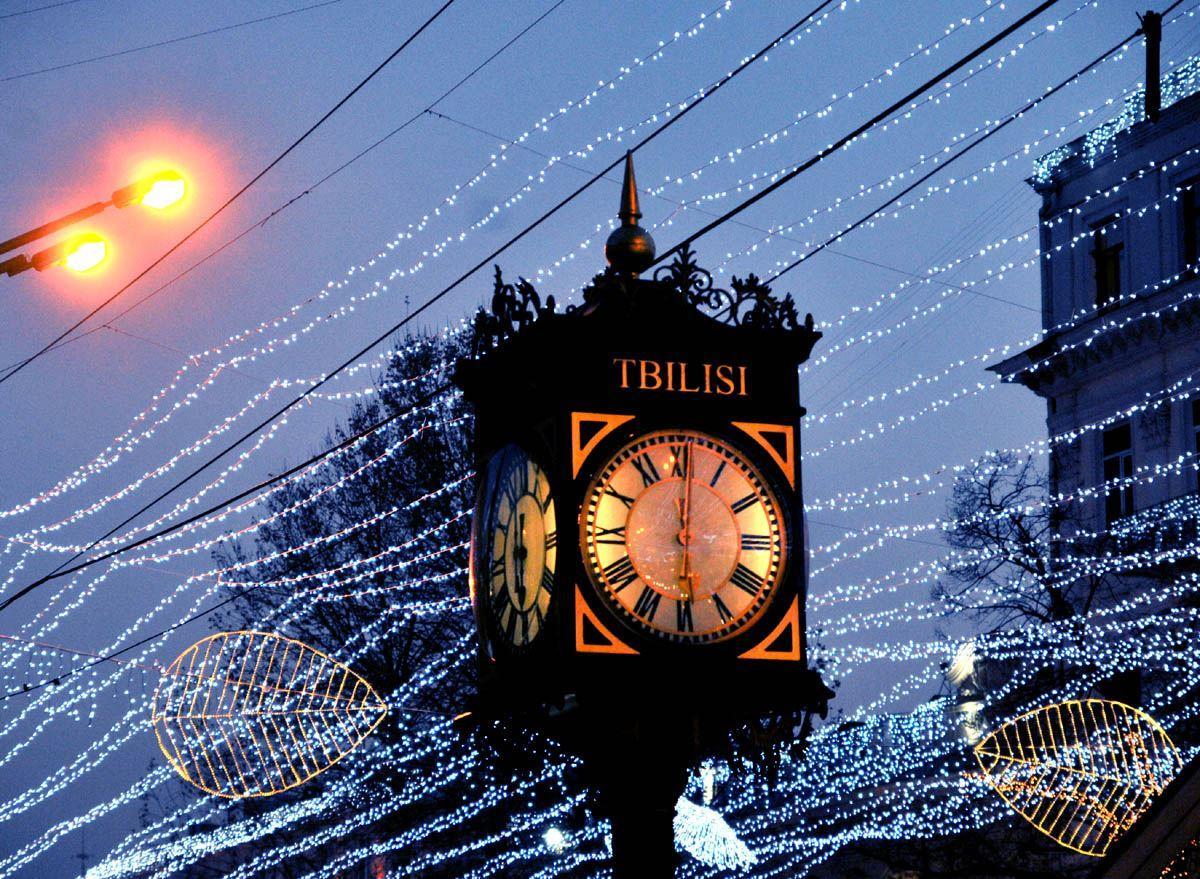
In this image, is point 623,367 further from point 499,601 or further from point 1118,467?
point 1118,467

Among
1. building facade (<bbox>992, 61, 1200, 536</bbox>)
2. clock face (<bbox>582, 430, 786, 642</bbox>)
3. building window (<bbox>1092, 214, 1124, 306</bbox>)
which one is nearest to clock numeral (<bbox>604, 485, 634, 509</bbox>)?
clock face (<bbox>582, 430, 786, 642</bbox>)

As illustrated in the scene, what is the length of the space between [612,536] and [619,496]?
127mm

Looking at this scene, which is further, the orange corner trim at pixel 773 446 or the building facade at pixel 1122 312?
the building facade at pixel 1122 312

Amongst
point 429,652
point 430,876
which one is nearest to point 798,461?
point 429,652

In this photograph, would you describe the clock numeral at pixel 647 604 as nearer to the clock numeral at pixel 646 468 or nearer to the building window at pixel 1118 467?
the clock numeral at pixel 646 468

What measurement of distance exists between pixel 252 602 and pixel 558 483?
22237 millimetres

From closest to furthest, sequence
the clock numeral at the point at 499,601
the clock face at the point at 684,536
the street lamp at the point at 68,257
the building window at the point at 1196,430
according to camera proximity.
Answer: the clock face at the point at 684,536
the clock numeral at the point at 499,601
the street lamp at the point at 68,257
the building window at the point at 1196,430

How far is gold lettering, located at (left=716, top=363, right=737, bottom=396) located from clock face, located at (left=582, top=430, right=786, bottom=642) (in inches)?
6.4

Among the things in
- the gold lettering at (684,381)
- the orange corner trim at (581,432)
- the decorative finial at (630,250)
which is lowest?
the orange corner trim at (581,432)

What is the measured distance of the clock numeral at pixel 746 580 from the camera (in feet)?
18.4

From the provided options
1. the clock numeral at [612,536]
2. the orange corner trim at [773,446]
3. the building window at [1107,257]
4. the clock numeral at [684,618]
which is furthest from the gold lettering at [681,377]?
the building window at [1107,257]

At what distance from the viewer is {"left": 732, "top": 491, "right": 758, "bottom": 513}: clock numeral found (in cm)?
567

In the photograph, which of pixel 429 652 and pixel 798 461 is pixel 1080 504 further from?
pixel 798 461

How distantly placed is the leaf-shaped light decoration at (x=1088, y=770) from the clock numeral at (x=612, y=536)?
20.1ft
